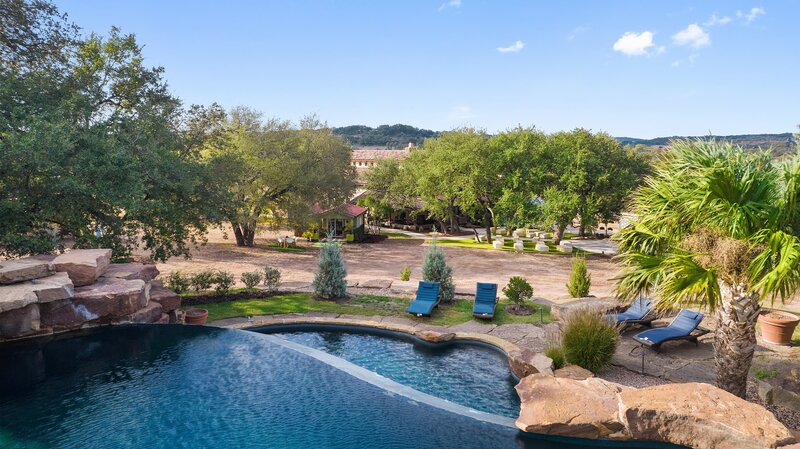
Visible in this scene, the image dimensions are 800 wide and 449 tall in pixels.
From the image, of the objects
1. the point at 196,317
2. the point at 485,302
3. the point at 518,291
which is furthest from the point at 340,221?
the point at 196,317

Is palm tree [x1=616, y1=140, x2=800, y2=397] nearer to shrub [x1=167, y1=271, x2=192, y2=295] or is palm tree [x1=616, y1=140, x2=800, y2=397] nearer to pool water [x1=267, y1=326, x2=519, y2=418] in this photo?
pool water [x1=267, y1=326, x2=519, y2=418]

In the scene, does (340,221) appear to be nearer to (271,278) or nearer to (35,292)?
(271,278)

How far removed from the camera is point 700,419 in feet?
22.4

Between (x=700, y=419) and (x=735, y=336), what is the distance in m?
1.96

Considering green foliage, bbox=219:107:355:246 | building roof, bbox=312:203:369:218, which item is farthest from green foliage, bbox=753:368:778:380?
building roof, bbox=312:203:369:218

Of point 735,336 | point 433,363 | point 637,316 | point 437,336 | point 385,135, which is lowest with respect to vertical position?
point 433,363

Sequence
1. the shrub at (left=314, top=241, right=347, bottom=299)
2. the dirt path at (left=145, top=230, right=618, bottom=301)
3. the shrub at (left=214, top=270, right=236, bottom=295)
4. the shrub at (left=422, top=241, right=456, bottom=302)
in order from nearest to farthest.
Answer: the shrub at (left=422, top=241, right=456, bottom=302), the shrub at (left=314, top=241, right=347, bottom=299), the shrub at (left=214, top=270, right=236, bottom=295), the dirt path at (left=145, top=230, right=618, bottom=301)

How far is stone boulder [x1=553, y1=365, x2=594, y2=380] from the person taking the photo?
8.95m

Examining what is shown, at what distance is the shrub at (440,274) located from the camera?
51.7 feet

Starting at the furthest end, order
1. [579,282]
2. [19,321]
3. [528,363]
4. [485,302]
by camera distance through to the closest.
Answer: [579,282], [485,302], [19,321], [528,363]

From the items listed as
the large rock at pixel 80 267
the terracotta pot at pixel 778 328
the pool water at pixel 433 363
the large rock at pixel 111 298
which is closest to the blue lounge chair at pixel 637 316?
the terracotta pot at pixel 778 328

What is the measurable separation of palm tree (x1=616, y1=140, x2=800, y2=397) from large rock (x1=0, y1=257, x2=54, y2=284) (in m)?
12.6

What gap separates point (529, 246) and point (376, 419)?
27867mm

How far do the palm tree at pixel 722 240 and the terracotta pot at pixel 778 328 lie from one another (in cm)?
449
